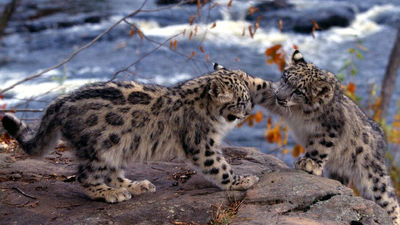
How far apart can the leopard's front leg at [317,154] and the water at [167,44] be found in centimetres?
743

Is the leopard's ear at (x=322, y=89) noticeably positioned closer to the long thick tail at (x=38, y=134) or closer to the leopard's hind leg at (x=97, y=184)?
the leopard's hind leg at (x=97, y=184)

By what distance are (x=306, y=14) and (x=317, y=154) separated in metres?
13.4

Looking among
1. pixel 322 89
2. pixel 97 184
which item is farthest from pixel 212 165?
pixel 322 89

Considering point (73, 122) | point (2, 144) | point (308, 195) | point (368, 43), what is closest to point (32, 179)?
point (73, 122)

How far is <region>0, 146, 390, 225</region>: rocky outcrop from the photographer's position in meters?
5.62

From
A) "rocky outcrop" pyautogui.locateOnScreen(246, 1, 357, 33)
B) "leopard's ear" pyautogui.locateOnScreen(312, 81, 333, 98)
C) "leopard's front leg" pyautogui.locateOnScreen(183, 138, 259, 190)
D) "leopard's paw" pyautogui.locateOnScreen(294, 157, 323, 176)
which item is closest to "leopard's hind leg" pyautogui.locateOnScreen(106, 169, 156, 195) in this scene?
"leopard's front leg" pyautogui.locateOnScreen(183, 138, 259, 190)

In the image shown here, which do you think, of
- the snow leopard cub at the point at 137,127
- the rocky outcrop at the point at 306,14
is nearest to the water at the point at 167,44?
the rocky outcrop at the point at 306,14

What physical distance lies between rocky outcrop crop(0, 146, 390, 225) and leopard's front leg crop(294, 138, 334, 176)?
0.72 feet

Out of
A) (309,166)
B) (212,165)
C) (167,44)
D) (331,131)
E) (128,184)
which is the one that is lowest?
(128,184)

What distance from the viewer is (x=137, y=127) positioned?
20.2 feet

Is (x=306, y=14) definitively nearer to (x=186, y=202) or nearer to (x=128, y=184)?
(x=128, y=184)

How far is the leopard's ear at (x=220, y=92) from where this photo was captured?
6367 mm

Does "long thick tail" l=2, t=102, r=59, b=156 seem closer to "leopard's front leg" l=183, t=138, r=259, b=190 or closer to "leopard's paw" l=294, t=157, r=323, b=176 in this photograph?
"leopard's front leg" l=183, t=138, r=259, b=190

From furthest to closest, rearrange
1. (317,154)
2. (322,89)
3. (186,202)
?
(317,154)
(322,89)
(186,202)
